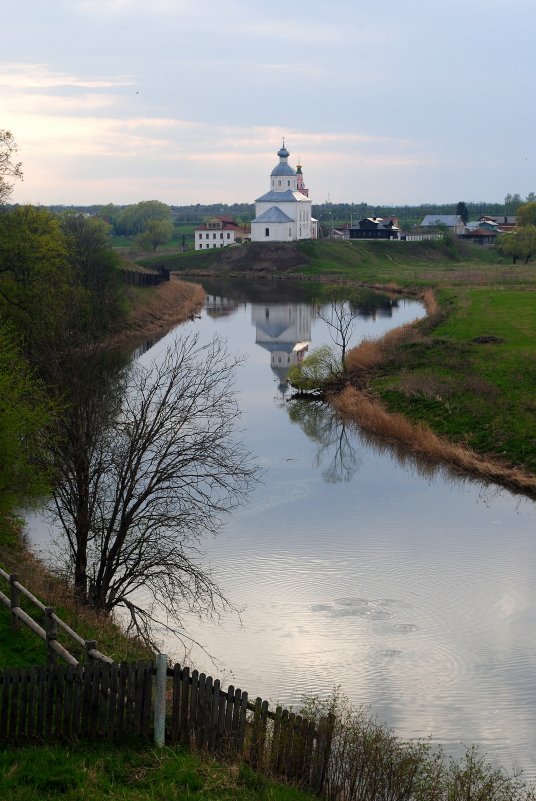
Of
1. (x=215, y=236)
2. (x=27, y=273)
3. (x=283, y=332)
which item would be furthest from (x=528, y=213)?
(x=27, y=273)

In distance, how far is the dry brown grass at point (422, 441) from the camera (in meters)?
25.3

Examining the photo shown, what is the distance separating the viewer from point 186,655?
46.5 ft

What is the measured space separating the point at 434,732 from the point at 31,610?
16.7 ft

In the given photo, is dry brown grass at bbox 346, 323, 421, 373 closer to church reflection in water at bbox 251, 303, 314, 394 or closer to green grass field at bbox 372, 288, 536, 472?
green grass field at bbox 372, 288, 536, 472

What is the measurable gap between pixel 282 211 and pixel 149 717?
105m

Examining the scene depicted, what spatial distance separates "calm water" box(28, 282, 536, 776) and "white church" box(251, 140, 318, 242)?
269 ft

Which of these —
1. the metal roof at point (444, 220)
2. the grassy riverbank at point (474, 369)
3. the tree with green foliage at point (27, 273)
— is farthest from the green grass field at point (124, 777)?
the metal roof at point (444, 220)

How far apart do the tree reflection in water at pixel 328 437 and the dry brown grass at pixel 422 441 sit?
565mm

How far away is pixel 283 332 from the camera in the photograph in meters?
54.8

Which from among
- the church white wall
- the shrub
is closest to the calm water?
the shrub

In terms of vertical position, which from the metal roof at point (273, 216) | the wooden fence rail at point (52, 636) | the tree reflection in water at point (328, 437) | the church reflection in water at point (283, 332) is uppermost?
the metal roof at point (273, 216)

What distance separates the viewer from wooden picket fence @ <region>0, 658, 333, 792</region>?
8688mm

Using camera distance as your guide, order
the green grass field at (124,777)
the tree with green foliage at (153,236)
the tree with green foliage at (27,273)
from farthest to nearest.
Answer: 1. the tree with green foliage at (153,236)
2. the tree with green foliage at (27,273)
3. the green grass field at (124,777)

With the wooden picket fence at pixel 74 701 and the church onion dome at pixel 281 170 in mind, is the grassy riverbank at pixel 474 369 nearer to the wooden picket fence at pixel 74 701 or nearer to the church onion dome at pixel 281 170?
the wooden picket fence at pixel 74 701
